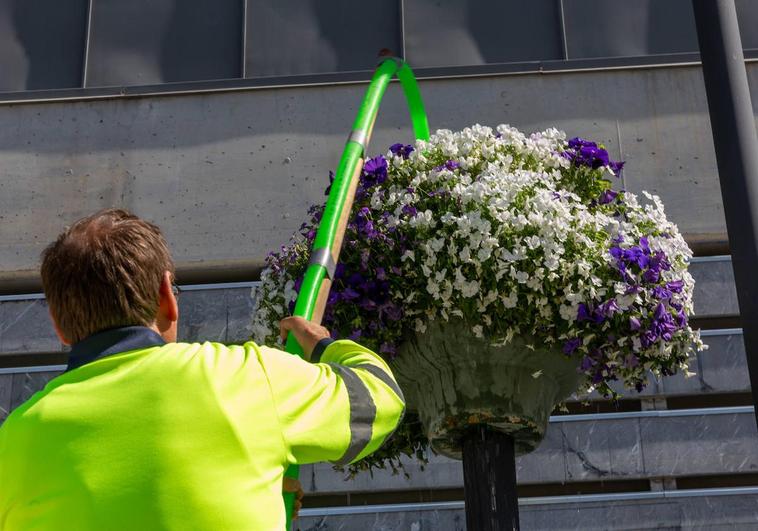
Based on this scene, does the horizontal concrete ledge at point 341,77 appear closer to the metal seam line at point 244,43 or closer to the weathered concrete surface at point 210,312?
the metal seam line at point 244,43

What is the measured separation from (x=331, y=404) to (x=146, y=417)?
0.35 metres

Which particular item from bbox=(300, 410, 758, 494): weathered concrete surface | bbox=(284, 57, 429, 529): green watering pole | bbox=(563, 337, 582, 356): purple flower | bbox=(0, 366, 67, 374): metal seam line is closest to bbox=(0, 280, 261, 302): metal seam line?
bbox=(0, 366, 67, 374): metal seam line

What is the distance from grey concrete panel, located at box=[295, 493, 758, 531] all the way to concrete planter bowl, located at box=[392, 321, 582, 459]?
329 cm

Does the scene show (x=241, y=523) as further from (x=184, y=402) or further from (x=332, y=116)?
(x=332, y=116)

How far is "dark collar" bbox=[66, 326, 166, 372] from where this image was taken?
76.2 inches

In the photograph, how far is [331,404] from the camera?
203 cm

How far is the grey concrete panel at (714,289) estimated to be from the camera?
7.09 metres

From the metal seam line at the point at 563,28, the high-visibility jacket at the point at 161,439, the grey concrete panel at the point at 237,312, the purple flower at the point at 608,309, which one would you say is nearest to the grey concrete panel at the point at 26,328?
the grey concrete panel at the point at 237,312

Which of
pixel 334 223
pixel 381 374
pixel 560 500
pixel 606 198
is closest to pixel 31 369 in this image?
pixel 560 500

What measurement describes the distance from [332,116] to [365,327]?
465 cm

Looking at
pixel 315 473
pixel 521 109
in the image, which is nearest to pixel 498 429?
pixel 315 473

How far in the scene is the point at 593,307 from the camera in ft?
10.8

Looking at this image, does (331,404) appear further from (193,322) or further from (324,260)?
(193,322)

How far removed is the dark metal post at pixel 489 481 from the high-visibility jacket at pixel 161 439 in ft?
4.61
